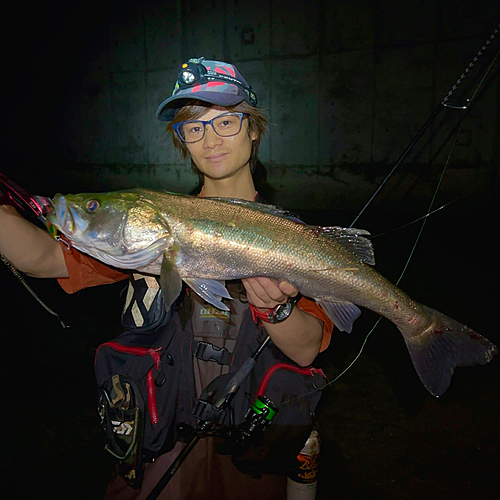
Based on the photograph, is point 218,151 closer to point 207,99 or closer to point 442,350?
point 207,99

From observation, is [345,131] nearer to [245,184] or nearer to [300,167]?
[300,167]

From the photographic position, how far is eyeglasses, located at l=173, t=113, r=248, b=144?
2.32 m

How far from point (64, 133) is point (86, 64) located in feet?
9.03

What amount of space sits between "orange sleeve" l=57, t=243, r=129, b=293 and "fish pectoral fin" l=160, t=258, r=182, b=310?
20.2 inches

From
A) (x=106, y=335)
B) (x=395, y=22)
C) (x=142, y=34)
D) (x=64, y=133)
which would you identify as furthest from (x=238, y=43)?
(x=106, y=335)

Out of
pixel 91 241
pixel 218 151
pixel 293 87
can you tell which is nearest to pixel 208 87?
pixel 218 151

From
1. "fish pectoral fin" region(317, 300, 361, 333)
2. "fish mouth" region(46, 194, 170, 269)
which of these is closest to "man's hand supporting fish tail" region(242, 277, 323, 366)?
"fish pectoral fin" region(317, 300, 361, 333)

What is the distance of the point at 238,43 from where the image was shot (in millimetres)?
12227

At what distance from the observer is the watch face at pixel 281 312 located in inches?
80.9

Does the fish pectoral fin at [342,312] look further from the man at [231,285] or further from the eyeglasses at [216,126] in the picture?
the eyeglasses at [216,126]

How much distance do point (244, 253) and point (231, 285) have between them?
427 millimetres

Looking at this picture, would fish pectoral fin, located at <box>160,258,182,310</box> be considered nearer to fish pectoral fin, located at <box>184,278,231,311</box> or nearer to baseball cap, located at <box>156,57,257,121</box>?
fish pectoral fin, located at <box>184,278,231,311</box>

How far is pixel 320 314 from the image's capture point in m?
2.34

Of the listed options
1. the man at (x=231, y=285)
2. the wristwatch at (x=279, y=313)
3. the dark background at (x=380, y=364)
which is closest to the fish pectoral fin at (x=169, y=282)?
the man at (x=231, y=285)
